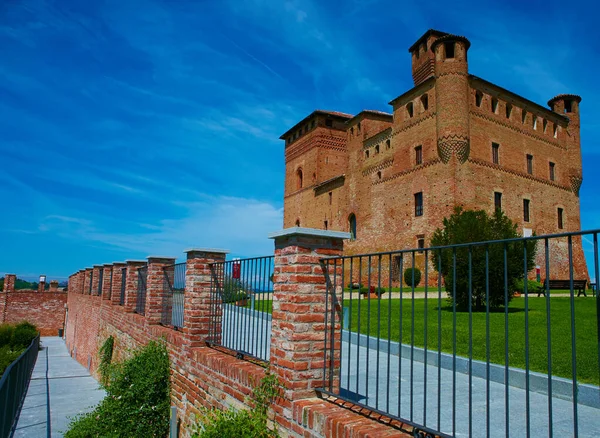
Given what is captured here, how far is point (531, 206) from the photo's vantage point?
29953 millimetres

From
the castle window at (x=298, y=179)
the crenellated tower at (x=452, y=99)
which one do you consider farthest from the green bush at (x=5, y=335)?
the crenellated tower at (x=452, y=99)

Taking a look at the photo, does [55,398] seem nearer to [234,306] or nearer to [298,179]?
[234,306]

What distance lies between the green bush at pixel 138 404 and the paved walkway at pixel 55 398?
96.4 inches

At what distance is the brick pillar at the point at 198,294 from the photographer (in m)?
6.17

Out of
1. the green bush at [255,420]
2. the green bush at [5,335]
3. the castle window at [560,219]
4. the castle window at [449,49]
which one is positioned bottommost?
the green bush at [5,335]

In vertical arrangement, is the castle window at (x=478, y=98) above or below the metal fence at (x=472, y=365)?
above

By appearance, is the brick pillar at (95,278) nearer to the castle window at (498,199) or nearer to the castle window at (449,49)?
the castle window at (449,49)

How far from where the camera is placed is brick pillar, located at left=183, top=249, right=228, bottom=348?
6172 millimetres

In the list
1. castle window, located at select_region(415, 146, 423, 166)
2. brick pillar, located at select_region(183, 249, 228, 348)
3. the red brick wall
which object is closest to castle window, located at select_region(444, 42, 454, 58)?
castle window, located at select_region(415, 146, 423, 166)

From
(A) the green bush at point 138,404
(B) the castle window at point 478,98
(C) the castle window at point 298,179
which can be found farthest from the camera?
(C) the castle window at point 298,179

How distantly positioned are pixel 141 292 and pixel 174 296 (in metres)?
2.75

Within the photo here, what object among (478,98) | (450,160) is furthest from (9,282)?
(478,98)

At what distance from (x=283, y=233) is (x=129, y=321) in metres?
7.11

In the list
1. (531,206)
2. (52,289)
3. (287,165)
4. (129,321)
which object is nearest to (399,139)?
(531,206)
